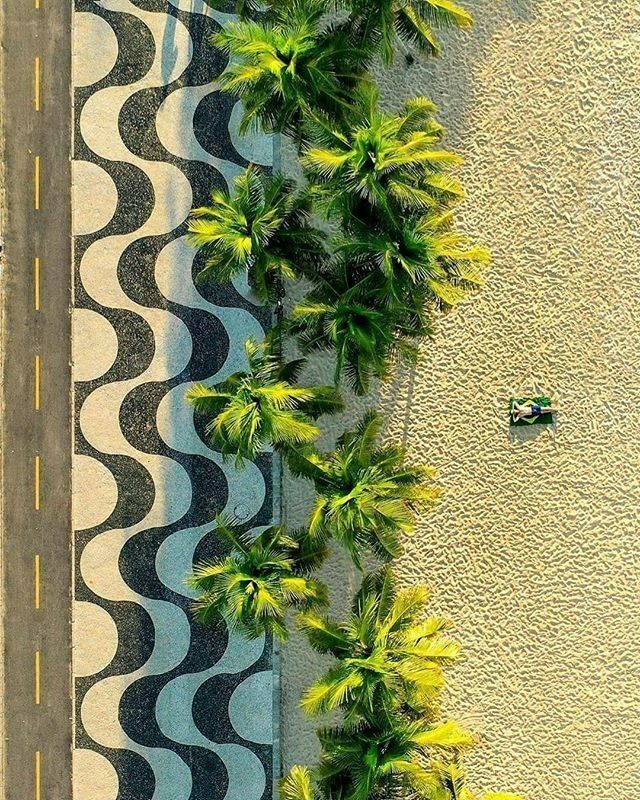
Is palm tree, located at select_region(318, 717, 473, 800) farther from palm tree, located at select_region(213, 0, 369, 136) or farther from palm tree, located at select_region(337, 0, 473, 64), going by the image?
palm tree, located at select_region(337, 0, 473, 64)

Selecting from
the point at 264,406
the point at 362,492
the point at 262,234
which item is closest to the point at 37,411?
the point at 264,406

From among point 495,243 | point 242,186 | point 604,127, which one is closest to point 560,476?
point 495,243

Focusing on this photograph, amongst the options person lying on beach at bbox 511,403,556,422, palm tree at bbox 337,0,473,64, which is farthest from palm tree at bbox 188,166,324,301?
person lying on beach at bbox 511,403,556,422

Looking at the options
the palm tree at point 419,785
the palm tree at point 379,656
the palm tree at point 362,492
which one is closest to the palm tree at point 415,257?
the palm tree at point 362,492

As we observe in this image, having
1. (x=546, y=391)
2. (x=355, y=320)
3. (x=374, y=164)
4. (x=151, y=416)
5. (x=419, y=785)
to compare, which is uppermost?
(x=374, y=164)

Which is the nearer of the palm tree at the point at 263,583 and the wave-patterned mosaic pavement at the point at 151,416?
the palm tree at the point at 263,583

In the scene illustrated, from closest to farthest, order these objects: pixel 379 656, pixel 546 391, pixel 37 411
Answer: pixel 379 656
pixel 37 411
pixel 546 391

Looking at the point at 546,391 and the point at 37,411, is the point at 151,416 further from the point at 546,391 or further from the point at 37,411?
the point at 546,391

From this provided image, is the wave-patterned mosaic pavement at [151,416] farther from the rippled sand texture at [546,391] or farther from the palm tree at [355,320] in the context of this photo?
the palm tree at [355,320]
